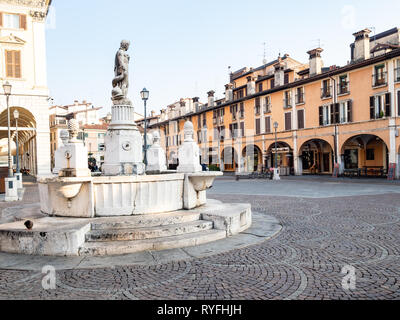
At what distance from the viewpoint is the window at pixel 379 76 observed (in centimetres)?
2490

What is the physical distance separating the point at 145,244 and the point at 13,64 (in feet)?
84.4

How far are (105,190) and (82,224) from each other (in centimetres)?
94

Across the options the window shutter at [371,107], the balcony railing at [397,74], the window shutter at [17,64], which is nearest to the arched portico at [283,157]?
the window shutter at [371,107]

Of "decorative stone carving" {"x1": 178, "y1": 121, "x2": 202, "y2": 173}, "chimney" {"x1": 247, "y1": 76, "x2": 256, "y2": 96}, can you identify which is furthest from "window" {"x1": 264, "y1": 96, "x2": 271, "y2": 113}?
"decorative stone carving" {"x1": 178, "y1": 121, "x2": 202, "y2": 173}

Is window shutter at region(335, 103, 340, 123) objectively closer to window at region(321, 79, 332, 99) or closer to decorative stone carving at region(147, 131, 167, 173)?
window at region(321, 79, 332, 99)

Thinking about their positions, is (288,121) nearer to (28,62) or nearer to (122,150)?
(28,62)

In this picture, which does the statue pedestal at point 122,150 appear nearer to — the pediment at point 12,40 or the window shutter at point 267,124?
the pediment at point 12,40

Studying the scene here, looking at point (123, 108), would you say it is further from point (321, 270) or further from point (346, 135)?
point (346, 135)

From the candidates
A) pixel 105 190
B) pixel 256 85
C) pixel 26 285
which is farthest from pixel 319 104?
pixel 26 285

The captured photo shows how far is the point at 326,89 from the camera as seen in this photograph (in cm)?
2995

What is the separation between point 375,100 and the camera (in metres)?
25.8

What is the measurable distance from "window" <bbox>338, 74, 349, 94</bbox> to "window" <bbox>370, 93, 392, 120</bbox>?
9.00ft

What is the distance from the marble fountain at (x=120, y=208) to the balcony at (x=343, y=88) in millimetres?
25483

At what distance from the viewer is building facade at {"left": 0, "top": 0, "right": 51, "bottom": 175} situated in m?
24.2
